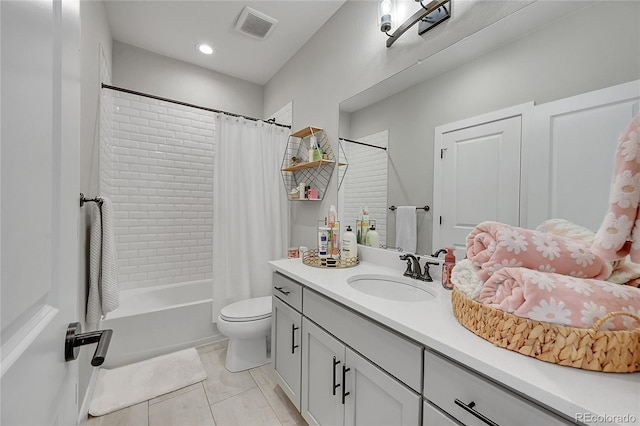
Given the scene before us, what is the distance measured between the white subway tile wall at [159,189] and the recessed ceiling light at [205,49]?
2.00 feet

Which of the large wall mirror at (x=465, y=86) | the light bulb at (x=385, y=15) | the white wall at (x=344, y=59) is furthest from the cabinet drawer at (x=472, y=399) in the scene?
the light bulb at (x=385, y=15)

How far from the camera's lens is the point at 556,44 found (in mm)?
922

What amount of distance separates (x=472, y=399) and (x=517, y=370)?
150mm

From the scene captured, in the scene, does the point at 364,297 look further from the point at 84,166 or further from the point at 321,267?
the point at 84,166

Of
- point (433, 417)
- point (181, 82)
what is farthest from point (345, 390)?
point (181, 82)

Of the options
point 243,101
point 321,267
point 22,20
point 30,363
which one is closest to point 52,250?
point 30,363

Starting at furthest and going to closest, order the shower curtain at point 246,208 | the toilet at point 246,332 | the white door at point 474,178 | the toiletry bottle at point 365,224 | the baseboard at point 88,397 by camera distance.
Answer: the shower curtain at point 246,208 < the toilet at point 246,332 < the toiletry bottle at point 365,224 < the baseboard at point 88,397 < the white door at point 474,178

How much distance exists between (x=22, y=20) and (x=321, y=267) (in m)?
1.44

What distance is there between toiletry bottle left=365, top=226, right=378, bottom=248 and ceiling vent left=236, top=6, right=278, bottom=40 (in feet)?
5.97

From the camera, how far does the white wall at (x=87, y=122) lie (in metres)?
1.35

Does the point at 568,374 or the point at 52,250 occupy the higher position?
the point at 52,250

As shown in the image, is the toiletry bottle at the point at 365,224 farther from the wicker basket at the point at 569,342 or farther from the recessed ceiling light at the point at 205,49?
the recessed ceiling light at the point at 205,49

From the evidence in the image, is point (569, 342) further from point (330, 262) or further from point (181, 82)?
point (181, 82)

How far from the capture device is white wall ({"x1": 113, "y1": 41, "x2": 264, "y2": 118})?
8.10 ft
